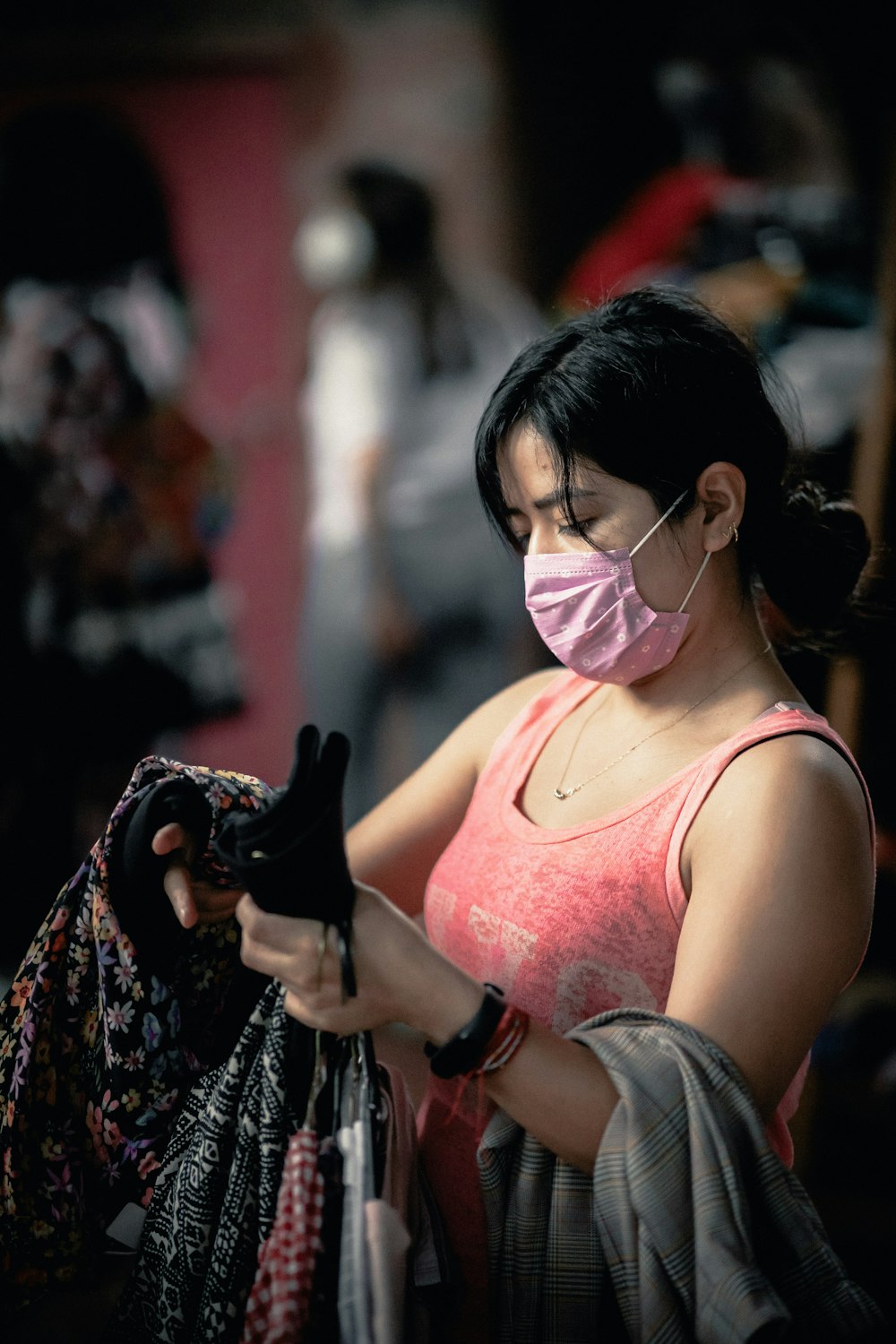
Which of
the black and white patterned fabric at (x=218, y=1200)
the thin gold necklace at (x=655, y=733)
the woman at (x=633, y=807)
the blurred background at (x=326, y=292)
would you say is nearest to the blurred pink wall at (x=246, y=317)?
the blurred background at (x=326, y=292)

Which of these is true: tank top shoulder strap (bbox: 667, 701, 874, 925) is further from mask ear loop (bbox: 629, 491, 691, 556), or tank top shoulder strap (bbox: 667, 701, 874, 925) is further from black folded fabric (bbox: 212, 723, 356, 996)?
black folded fabric (bbox: 212, 723, 356, 996)

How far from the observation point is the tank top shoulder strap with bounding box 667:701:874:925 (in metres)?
1.23

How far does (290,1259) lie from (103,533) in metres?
3.15

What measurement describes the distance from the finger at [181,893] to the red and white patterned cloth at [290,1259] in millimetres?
275

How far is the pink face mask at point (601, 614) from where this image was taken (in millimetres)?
1328

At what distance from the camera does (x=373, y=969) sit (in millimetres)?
1080

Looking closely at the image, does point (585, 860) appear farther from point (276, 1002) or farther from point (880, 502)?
point (880, 502)

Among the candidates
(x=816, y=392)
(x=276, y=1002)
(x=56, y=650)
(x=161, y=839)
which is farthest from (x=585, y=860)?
(x=56, y=650)

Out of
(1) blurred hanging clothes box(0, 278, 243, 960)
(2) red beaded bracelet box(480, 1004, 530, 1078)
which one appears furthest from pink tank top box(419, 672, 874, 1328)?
(1) blurred hanging clothes box(0, 278, 243, 960)

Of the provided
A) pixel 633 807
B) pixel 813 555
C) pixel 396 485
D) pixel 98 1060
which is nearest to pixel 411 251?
pixel 396 485

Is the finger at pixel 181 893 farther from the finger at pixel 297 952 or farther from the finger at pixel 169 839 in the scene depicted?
the finger at pixel 297 952

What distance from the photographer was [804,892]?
113cm

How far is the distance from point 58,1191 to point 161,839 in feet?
1.44

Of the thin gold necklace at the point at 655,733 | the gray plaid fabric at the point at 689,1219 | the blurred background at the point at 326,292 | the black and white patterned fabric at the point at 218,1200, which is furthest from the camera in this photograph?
the blurred background at the point at 326,292
